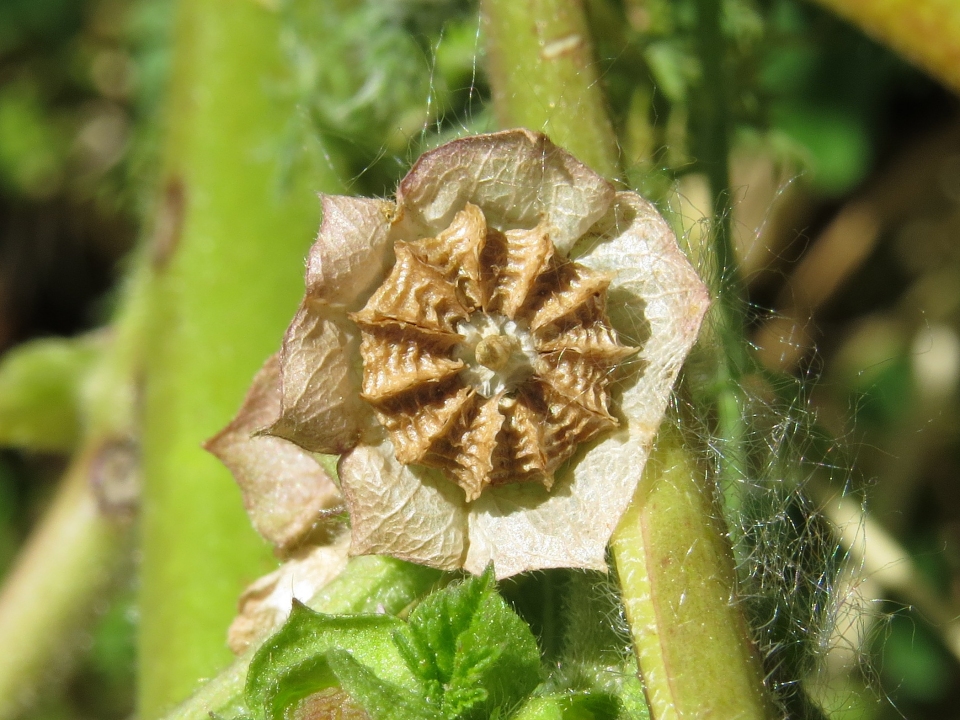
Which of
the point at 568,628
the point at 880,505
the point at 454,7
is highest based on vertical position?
the point at 454,7

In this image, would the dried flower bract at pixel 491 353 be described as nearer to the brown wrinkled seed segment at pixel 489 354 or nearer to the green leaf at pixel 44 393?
the brown wrinkled seed segment at pixel 489 354

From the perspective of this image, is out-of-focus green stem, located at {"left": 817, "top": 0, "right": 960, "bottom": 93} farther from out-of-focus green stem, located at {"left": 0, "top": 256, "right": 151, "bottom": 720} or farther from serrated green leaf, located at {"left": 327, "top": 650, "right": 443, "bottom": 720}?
out-of-focus green stem, located at {"left": 0, "top": 256, "right": 151, "bottom": 720}

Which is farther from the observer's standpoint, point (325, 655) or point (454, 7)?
point (454, 7)

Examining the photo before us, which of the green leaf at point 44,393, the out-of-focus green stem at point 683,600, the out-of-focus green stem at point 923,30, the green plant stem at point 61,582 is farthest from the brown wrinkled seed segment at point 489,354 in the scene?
the green leaf at point 44,393

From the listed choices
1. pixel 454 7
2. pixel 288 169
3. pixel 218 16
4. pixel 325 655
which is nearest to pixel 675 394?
pixel 325 655

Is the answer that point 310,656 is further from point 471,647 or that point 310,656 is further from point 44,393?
point 44,393

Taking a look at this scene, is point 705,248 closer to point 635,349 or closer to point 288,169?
point 635,349
